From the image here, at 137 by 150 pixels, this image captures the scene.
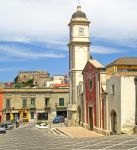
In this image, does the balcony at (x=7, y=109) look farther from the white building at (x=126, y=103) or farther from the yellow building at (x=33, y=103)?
the white building at (x=126, y=103)

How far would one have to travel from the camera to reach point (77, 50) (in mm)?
65562

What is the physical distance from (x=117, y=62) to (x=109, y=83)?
14383 millimetres

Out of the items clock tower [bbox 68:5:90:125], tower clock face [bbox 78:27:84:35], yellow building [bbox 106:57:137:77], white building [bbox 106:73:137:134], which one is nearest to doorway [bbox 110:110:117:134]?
white building [bbox 106:73:137:134]

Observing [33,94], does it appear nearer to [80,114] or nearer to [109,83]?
[80,114]

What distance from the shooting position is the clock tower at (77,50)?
214ft

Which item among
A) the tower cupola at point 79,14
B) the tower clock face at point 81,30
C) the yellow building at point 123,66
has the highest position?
the tower cupola at point 79,14

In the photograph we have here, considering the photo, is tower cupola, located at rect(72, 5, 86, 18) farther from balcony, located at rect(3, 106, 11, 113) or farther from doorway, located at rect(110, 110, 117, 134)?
balcony, located at rect(3, 106, 11, 113)

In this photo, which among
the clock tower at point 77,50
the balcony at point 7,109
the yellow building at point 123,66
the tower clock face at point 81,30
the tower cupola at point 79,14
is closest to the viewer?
the yellow building at point 123,66

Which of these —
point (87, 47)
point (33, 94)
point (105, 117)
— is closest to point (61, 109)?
point (33, 94)

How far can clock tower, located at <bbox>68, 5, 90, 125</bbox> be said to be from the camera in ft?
214

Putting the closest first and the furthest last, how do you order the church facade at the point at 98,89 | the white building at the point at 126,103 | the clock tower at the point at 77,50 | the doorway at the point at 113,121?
the white building at the point at 126,103 < the church facade at the point at 98,89 < the doorway at the point at 113,121 < the clock tower at the point at 77,50

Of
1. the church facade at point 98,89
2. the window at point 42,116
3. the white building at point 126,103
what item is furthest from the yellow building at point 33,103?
the white building at point 126,103

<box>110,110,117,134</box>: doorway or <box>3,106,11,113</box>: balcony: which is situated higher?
<box>3,106,11,113</box>: balcony

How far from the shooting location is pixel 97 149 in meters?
30.4
